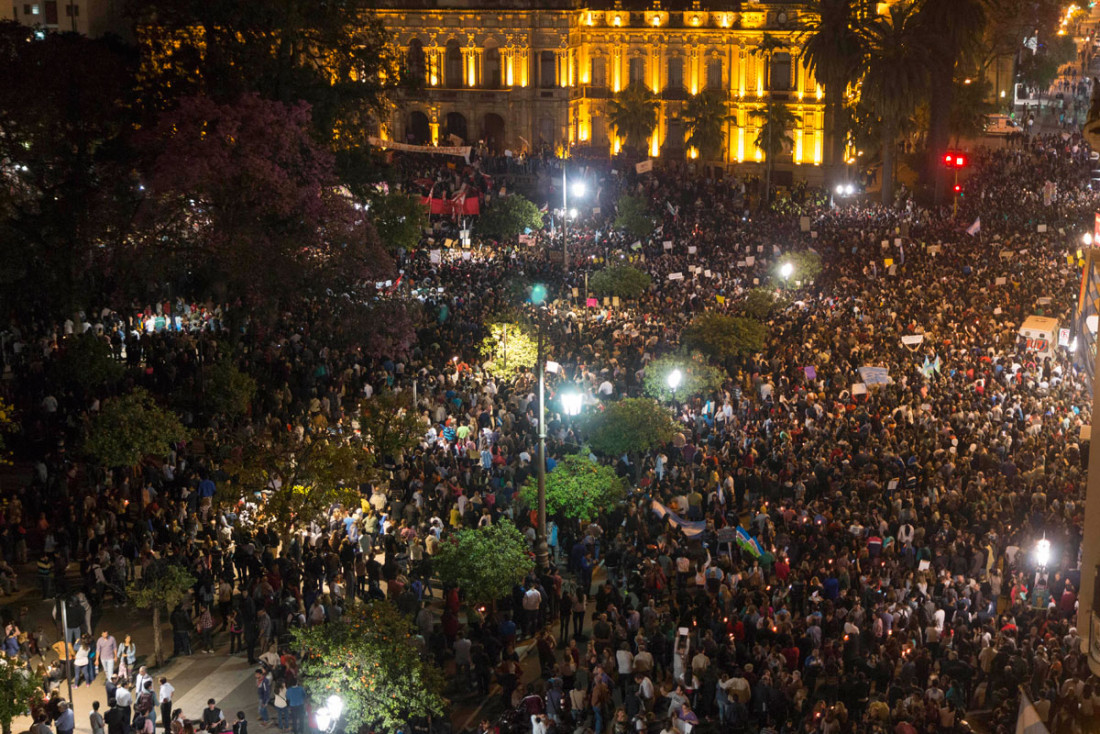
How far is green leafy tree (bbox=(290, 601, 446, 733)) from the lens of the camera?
17.6m

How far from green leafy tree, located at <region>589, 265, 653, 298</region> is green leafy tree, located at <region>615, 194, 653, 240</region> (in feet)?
33.6

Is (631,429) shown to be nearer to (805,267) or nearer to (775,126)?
(805,267)

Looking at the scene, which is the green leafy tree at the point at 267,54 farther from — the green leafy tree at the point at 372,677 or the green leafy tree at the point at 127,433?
the green leafy tree at the point at 372,677

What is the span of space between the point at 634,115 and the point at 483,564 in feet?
197

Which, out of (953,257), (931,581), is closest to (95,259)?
(931,581)

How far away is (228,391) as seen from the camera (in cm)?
3045

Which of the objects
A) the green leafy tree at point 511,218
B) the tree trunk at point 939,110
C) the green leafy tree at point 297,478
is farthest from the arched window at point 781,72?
the green leafy tree at point 297,478

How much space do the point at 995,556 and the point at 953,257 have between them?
22246 millimetres

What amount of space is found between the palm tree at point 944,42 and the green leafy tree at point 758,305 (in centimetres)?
2195

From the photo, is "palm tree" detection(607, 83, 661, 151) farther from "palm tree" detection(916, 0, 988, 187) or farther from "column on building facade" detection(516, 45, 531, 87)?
"palm tree" detection(916, 0, 988, 187)

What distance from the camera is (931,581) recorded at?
2100cm

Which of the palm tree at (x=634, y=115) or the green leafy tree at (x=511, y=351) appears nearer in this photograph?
the green leafy tree at (x=511, y=351)

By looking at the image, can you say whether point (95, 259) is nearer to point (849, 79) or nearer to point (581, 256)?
point (581, 256)

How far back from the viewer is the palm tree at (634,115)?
256ft
